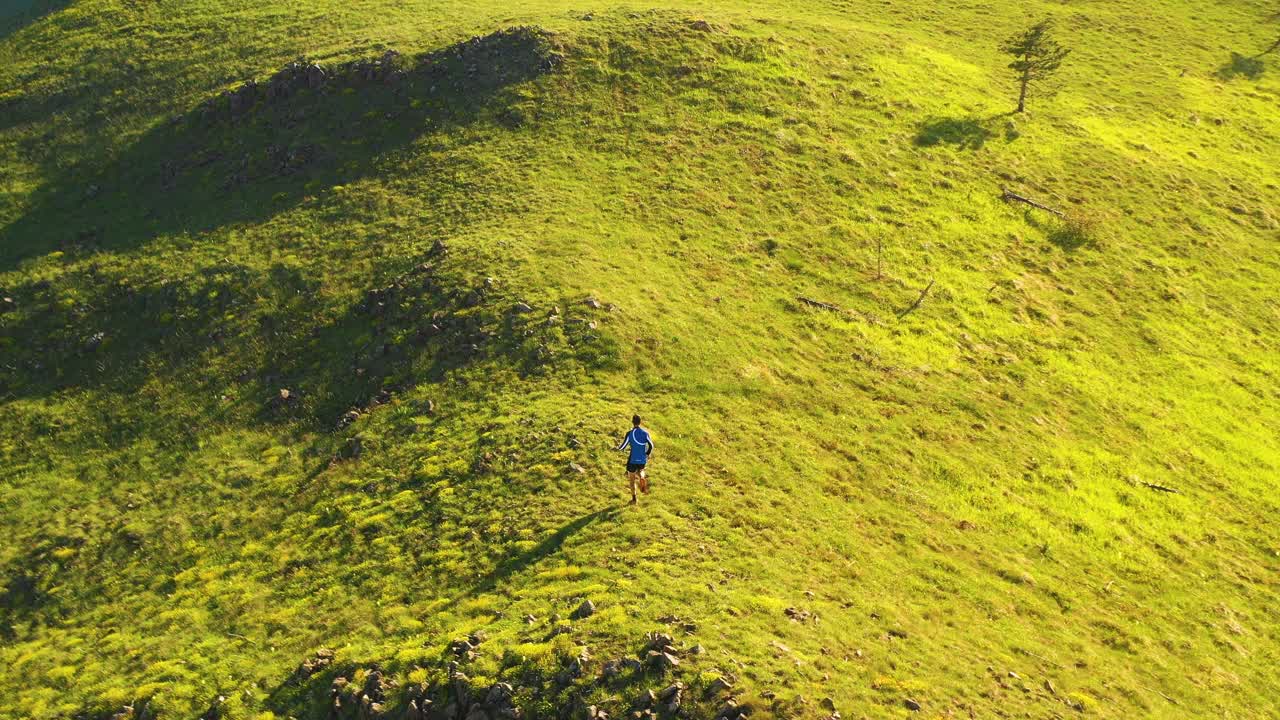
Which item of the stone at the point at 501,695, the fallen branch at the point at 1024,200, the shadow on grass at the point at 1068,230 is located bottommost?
the stone at the point at 501,695

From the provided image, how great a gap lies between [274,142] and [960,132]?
5118 centimetres

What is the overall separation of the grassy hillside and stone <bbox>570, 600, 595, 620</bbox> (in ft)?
1.70

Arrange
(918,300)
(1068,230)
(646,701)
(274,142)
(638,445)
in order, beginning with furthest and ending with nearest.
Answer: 1. (274,142)
2. (1068,230)
3. (918,300)
4. (638,445)
5. (646,701)

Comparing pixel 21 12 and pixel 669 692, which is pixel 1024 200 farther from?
pixel 21 12

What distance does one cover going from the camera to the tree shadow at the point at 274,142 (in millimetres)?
47250

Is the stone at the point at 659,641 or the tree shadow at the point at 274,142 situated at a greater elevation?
the tree shadow at the point at 274,142

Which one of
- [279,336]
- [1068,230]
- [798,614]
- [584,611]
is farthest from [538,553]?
[1068,230]

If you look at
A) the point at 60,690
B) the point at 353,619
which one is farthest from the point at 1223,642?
the point at 60,690

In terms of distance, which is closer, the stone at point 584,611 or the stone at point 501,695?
the stone at point 501,695

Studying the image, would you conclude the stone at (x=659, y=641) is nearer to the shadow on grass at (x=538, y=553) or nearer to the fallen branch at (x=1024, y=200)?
the shadow on grass at (x=538, y=553)

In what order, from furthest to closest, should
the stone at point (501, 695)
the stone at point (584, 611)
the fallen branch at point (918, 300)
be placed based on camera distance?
the fallen branch at point (918, 300) < the stone at point (584, 611) < the stone at point (501, 695)

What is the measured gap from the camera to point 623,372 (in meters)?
31.5

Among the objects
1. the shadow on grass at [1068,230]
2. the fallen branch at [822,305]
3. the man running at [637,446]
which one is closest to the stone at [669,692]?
the man running at [637,446]

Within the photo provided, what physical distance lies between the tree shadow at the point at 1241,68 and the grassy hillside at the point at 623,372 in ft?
32.4
